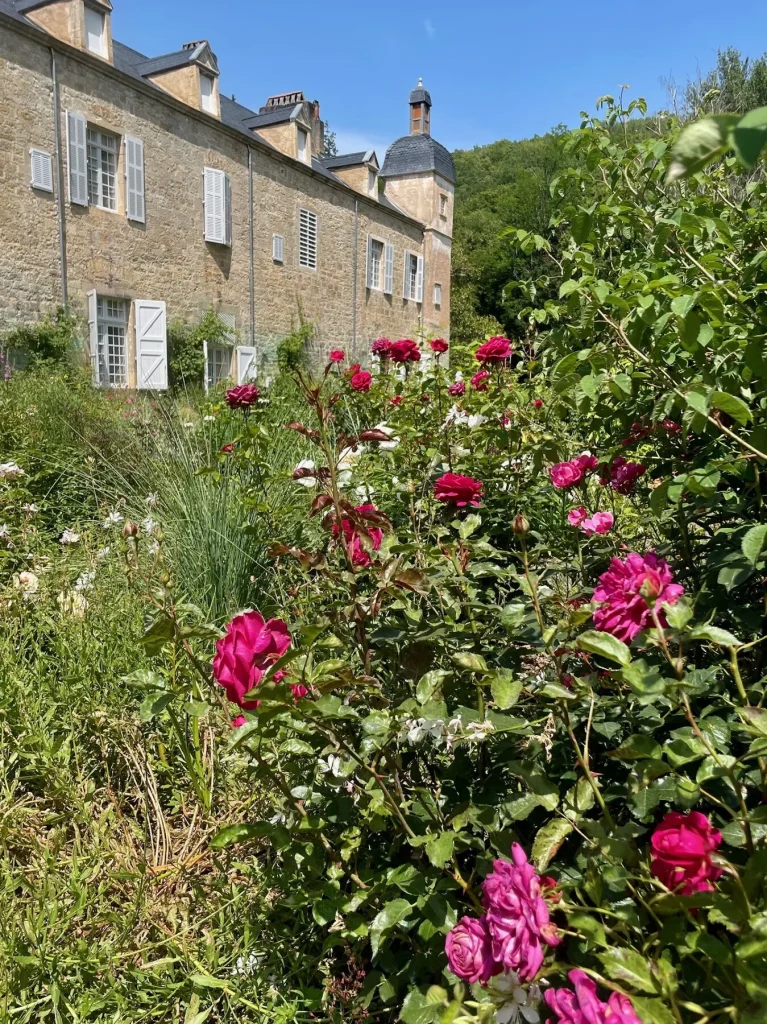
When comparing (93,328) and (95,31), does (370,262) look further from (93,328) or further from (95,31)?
(93,328)

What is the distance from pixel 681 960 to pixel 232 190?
51.3 ft

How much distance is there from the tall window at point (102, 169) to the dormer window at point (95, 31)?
1.16 m

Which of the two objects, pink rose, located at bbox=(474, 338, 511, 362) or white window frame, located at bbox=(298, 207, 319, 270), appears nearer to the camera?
pink rose, located at bbox=(474, 338, 511, 362)

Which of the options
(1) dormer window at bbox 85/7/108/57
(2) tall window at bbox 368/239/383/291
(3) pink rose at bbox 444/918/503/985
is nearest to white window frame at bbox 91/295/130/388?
(1) dormer window at bbox 85/7/108/57

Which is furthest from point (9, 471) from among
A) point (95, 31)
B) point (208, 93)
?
point (208, 93)

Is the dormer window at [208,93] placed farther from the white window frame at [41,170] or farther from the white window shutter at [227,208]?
the white window frame at [41,170]

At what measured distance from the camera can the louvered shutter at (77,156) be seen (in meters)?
11.0

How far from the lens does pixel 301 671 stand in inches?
37.3

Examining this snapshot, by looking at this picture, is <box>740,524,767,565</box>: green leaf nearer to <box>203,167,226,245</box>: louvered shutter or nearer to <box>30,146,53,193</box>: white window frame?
<box>30,146,53,193</box>: white window frame

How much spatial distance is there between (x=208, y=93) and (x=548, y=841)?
51.9ft

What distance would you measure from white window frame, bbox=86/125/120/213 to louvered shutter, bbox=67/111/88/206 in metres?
0.41

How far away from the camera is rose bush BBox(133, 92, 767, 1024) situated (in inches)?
29.9

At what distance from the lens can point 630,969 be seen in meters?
0.72

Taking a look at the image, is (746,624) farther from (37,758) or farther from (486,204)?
(486,204)
